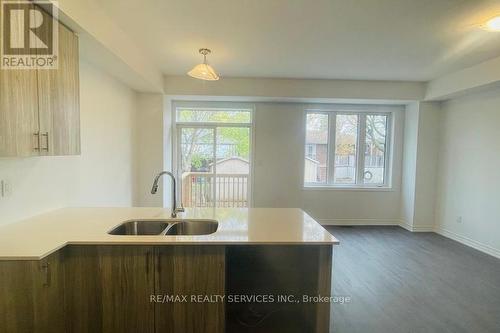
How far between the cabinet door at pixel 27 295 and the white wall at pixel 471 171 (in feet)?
17.0

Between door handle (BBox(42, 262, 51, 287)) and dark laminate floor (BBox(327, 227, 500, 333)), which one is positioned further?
dark laminate floor (BBox(327, 227, 500, 333))

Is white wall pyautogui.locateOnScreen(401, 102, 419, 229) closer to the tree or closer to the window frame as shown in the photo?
the window frame

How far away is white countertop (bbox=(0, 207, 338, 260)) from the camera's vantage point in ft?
5.07

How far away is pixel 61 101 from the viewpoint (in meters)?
1.86

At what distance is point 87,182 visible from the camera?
2895 millimetres

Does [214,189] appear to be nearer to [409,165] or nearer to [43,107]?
[43,107]

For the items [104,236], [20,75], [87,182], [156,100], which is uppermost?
[156,100]

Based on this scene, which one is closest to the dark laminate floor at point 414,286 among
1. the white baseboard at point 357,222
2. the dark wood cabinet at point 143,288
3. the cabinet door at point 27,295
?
the white baseboard at point 357,222

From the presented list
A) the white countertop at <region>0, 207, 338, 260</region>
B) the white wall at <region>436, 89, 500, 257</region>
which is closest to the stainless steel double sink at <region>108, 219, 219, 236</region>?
the white countertop at <region>0, 207, 338, 260</region>

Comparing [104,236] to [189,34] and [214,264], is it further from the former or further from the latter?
[189,34]

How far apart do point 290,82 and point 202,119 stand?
184 centimetres

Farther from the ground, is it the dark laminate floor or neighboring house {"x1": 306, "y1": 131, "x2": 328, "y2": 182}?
neighboring house {"x1": 306, "y1": 131, "x2": 328, "y2": 182}

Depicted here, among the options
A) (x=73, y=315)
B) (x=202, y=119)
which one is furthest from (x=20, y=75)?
(x=202, y=119)

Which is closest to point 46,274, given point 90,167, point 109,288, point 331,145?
point 109,288
